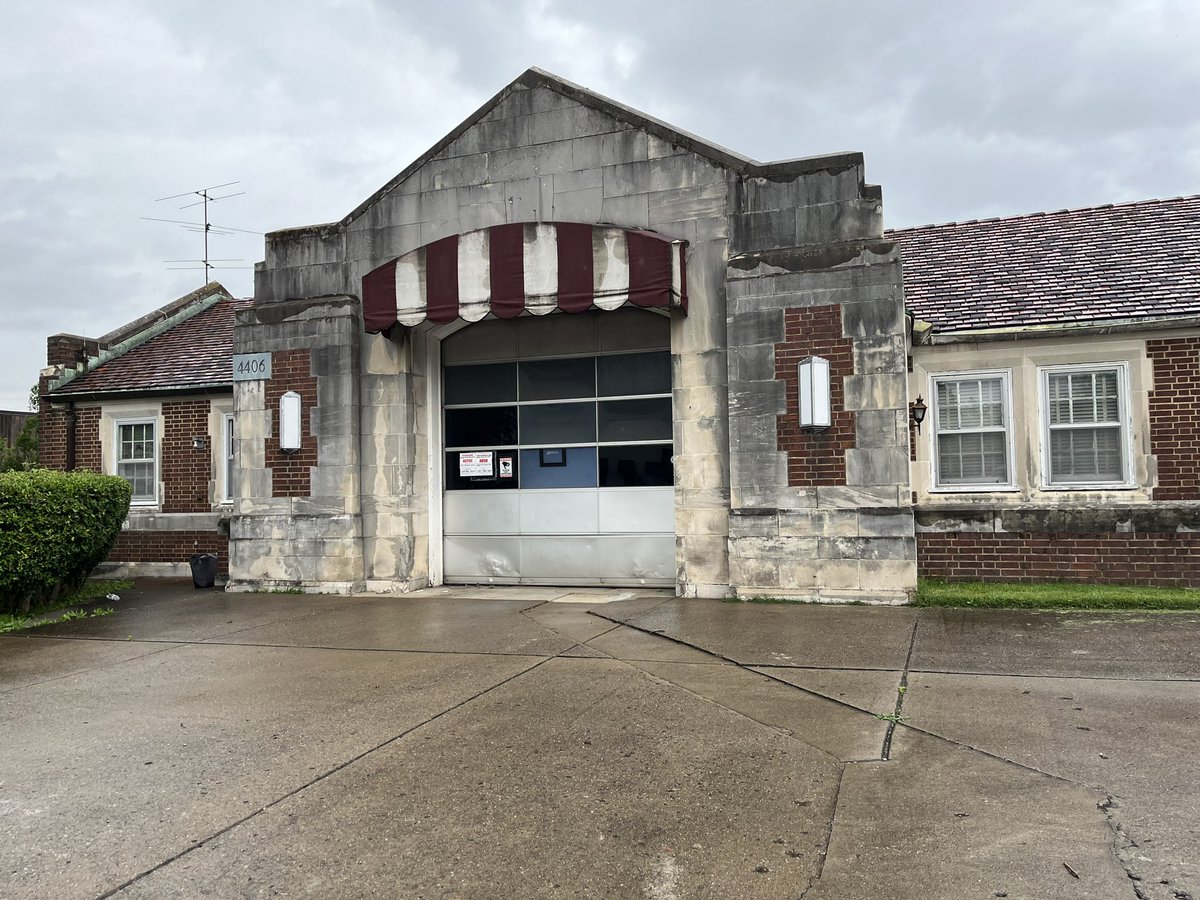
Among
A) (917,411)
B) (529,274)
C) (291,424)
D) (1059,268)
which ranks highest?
(1059,268)

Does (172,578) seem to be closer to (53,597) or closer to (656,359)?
(53,597)

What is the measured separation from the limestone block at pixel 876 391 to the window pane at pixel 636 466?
8.55 feet

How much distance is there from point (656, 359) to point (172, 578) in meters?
8.77

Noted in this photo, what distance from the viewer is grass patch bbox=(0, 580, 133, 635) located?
9477 mm

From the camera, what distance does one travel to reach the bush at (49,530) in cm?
970

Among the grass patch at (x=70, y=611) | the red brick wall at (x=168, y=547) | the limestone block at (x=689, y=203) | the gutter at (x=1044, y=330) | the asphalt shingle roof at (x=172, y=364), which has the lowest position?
the grass patch at (x=70, y=611)

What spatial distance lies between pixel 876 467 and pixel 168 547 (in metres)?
11.4

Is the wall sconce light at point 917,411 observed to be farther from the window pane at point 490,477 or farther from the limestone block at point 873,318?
the window pane at point 490,477

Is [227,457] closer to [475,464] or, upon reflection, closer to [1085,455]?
[475,464]

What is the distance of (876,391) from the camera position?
370 inches

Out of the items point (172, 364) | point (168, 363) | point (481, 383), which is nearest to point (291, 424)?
point (481, 383)

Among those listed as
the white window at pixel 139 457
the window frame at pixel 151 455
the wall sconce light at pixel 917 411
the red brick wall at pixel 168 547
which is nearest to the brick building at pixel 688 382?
the wall sconce light at pixel 917 411

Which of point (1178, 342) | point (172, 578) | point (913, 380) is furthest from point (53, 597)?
point (1178, 342)

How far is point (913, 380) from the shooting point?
35.3ft
